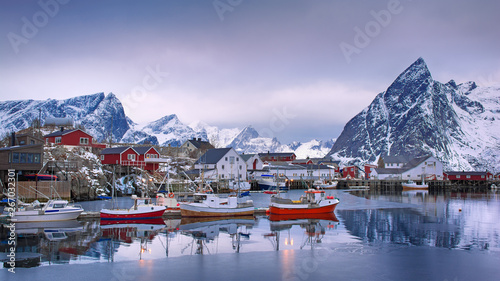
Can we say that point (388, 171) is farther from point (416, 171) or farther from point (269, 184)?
point (269, 184)

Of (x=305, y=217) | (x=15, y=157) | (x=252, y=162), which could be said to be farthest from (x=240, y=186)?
(x=15, y=157)

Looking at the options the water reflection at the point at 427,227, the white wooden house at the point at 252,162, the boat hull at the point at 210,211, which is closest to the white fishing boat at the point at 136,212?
the boat hull at the point at 210,211

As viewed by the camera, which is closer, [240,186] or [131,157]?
[131,157]

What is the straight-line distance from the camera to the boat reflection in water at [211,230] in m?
26.0

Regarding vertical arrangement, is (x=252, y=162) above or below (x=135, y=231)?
above

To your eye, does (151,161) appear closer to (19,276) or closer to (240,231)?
(240,231)

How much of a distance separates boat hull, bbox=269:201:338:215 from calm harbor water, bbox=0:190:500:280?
6.03ft

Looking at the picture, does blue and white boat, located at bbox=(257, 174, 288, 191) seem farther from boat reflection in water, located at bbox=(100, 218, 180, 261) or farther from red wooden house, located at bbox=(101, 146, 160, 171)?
boat reflection in water, located at bbox=(100, 218, 180, 261)

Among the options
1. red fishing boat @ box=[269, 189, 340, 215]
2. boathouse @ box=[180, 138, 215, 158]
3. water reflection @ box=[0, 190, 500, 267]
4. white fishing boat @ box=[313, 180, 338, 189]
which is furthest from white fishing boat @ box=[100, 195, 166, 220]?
boathouse @ box=[180, 138, 215, 158]

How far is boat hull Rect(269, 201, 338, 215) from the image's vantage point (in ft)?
139

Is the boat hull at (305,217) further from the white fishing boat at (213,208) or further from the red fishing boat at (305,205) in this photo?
the white fishing boat at (213,208)

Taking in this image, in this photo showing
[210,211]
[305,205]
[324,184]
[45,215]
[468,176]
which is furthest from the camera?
[468,176]

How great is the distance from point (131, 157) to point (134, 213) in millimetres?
35717

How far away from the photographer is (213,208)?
41.3 meters
